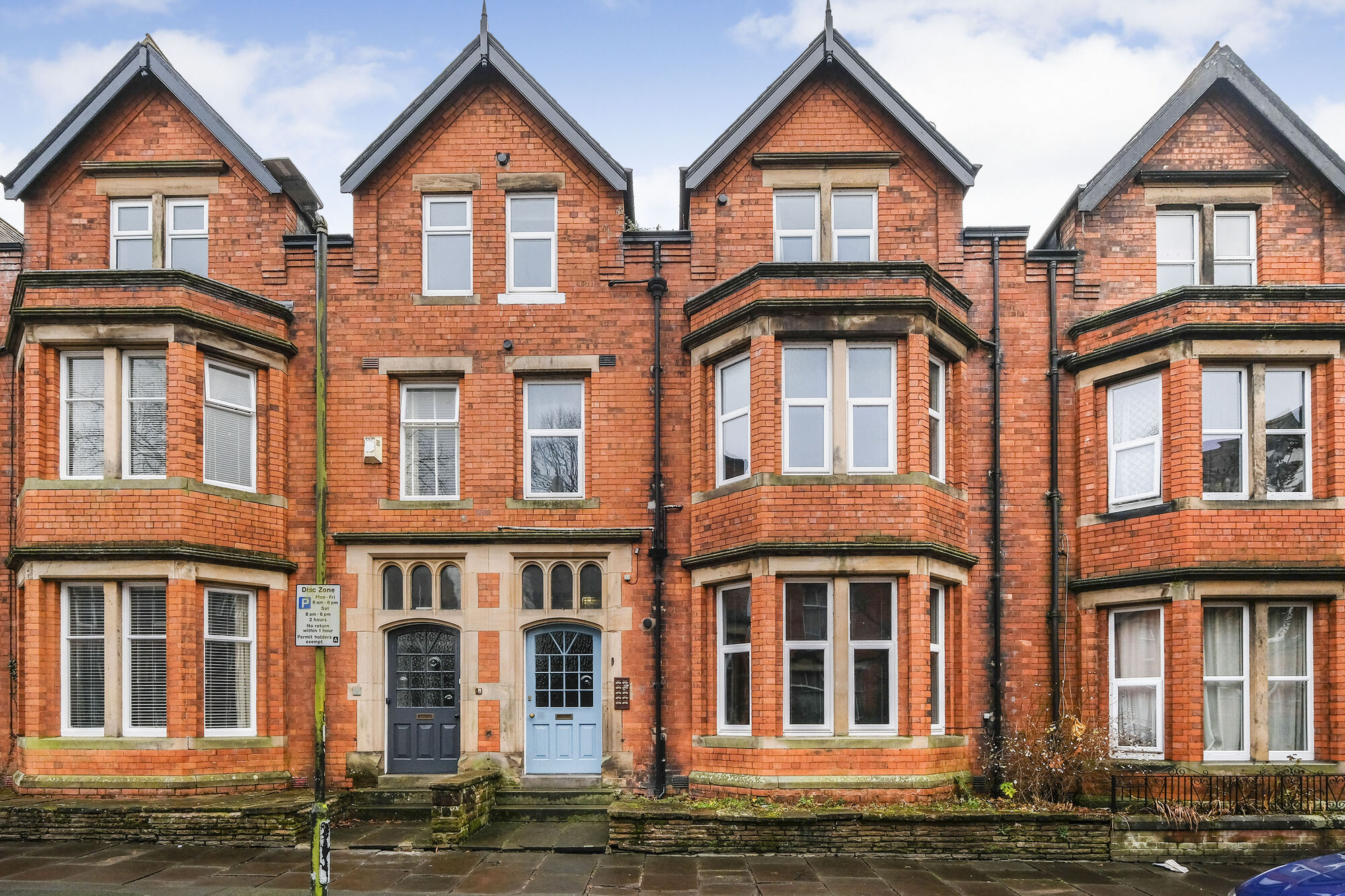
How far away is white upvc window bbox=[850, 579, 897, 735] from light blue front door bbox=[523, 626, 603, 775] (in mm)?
3683

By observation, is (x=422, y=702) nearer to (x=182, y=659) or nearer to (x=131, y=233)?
(x=182, y=659)

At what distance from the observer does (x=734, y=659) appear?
13594mm

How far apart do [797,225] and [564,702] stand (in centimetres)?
787

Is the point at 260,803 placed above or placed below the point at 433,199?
below

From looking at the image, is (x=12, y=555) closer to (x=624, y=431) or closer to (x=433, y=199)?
(x=433, y=199)

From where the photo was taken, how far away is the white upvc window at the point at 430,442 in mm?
14625

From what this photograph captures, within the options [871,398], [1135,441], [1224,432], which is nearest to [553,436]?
[871,398]

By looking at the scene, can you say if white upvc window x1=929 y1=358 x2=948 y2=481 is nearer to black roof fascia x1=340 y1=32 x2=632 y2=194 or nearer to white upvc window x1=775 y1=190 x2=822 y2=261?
white upvc window x1=775 y1=190 x2=822 y2=261

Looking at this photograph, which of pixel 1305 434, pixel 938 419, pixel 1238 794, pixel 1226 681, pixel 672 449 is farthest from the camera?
pixel 672 449

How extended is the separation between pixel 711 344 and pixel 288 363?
632 cm

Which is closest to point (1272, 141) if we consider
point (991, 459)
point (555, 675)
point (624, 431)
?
point (991, 459)

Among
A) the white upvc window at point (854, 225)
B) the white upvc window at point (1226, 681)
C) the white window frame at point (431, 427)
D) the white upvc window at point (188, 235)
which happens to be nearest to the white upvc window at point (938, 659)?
the white upvc window at point (1226, 681)

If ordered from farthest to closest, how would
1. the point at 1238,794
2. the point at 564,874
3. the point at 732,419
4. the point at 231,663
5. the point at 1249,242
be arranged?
1. the point at 1249,242
2. the point at 732,419
3. the point at 231,663
4. the point at 1238,794
5. the point at 564,874

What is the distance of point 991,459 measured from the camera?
1433 centimetres
